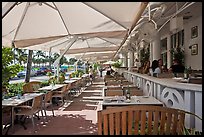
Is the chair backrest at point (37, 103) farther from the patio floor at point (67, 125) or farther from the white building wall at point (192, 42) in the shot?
the white building wall at point (192, 42)

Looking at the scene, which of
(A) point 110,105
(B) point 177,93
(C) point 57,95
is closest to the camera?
(B) point 177,93

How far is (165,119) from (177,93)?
1.01 metres

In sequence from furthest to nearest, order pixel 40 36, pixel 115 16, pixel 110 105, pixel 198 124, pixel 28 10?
pixel 40 36 → pixel 28 10 → pixel 115 16 → pixel 110 105 → pixel 198 124


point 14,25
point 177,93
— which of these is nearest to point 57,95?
point 14,25

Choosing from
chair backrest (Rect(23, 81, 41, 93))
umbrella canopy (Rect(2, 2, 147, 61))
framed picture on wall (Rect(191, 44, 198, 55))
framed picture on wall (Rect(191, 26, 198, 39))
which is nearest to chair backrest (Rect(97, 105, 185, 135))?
umbrella canopy (Rect(2, 2, 147, 61))

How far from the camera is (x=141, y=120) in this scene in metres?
2.49

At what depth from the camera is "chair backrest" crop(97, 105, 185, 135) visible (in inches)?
97.8

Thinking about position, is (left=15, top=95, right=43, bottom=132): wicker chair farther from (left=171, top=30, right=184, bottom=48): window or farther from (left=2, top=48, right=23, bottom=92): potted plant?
(left=171, top=30, right=184, bottom=48): window

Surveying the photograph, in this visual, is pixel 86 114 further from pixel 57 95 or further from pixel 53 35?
pixel 53 35

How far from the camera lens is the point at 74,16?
246 inches

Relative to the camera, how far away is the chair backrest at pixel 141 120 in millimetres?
2485

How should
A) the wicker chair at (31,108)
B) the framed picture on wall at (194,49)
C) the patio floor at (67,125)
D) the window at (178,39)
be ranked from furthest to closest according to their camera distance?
1. the window at (178,39)
2. the framed picture on wall at (194,49)
3. the wicker chair at (31,108)
4. the patio floor at (67,125)

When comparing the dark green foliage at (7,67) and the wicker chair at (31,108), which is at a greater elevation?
the dark green foliage at (7,67)

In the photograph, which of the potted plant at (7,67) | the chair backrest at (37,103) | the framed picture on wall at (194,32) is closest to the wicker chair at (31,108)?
the chair backrest at (37,103)
